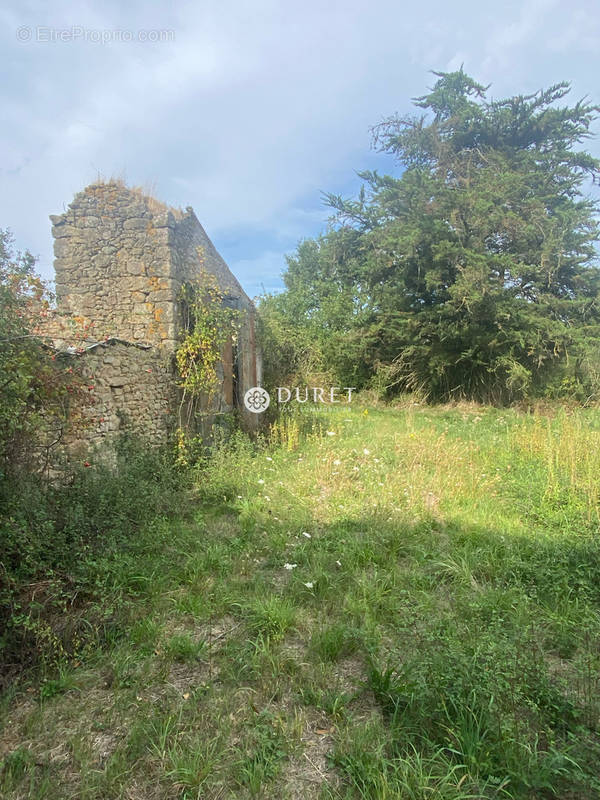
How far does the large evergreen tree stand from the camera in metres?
11.3

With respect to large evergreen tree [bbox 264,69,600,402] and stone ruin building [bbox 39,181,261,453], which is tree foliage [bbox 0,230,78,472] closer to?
stone ruin building [bbox 39,181,261,453]

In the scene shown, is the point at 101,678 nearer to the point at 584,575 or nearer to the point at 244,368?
the point at 584,575

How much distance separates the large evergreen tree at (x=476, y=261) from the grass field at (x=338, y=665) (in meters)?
8.56

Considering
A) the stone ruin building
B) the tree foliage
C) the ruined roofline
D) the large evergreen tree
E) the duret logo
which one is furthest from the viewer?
the large evergreen tree

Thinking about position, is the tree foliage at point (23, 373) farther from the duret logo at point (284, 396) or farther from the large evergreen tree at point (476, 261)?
the large evergreen tree at point (476, 261)

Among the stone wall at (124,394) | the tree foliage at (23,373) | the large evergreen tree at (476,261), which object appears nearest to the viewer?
the tree foliage at (23,373)

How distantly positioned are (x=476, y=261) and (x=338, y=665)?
454 inches

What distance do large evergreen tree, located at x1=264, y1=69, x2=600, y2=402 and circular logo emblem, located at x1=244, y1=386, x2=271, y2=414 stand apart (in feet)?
21.3

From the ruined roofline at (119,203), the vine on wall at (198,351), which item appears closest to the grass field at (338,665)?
the vine on wall at (198,351)

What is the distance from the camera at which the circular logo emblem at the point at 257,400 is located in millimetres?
6793

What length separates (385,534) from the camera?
11.0 feet

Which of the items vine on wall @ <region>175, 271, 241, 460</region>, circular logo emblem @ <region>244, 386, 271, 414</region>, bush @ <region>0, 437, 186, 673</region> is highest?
vine on wall @ <region>175, 271, 241, 460</region>

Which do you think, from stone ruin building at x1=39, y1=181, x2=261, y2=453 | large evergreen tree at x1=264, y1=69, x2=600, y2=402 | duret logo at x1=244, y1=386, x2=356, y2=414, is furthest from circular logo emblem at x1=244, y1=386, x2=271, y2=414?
large evergreen tree at x1=264, y1=69, x2=600, y2=402

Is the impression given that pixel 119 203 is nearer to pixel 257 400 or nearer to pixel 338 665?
pixel 257 400
